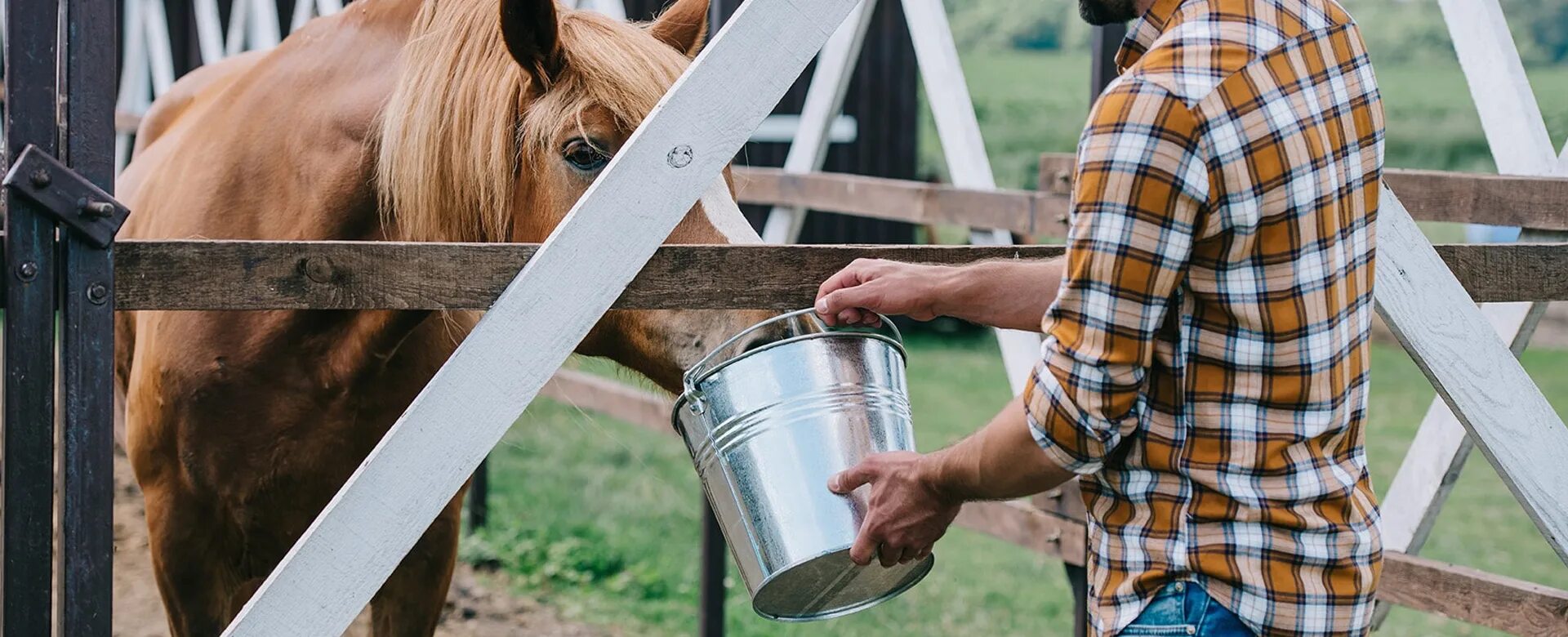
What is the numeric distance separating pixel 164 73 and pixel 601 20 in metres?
6.30

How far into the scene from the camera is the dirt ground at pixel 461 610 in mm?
5164

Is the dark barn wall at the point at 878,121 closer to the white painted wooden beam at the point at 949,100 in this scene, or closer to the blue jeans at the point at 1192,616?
the white painted wooden beam at the point at 949,100

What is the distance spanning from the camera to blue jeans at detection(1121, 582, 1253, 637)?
4.94 feet

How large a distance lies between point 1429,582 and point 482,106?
2.25 metres

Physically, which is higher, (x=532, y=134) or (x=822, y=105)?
(x=532, y=134)

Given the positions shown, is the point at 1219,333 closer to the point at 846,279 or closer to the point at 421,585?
the point at 846,279

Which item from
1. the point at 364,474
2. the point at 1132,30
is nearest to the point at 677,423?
the point at 364,474

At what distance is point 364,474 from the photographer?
1664 mm

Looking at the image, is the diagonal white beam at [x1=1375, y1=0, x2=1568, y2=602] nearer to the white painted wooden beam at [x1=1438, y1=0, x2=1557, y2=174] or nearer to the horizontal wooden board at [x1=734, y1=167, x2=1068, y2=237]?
the white painted wooden beam at [x1=1438, y1=0, x2=1557, y2=174]

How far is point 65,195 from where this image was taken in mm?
1681

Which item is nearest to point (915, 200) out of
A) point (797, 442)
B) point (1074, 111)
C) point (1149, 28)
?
point (797, 442)

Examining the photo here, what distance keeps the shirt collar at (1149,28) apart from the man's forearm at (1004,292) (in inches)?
13.2

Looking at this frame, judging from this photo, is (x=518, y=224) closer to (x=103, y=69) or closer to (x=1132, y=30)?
(x=103, y=69)

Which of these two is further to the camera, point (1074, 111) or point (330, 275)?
point (1074, 111)
